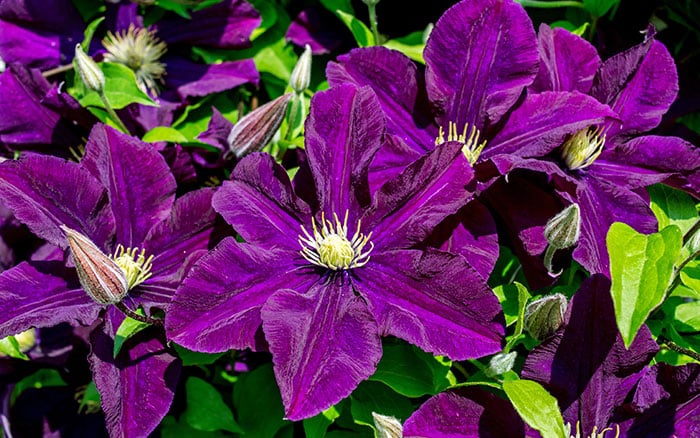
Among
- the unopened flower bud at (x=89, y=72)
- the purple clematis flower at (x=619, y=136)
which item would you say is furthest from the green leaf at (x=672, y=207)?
the unopened flower bud at (x=89, y=72)

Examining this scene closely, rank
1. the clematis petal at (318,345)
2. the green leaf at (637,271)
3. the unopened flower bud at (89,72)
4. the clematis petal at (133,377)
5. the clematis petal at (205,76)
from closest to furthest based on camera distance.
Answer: the green leaf at (637,271), the clematis petal at (318,345), the clematis petal at (133,377), the unopened flower bud at (89,72), the clematis petal at (205,76)

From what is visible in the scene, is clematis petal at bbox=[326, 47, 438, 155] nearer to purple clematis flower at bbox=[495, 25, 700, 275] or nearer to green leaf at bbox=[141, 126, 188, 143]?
purple clematis flower at bbox=[495, 25, 700, 275]

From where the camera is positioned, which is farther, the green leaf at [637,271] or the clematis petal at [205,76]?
the clematis petal at [205,76]

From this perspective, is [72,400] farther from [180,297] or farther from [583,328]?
[583,328]

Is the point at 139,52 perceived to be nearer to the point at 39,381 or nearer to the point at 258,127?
the point at 258,127

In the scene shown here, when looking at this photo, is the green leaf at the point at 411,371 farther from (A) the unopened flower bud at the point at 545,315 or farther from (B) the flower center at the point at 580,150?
(B) the flower center at the point at 580,150

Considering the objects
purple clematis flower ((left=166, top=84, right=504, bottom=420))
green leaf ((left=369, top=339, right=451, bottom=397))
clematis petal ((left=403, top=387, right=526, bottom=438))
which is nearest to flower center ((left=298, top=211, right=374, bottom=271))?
purple clematis flower ((left=166, top=84, right=504, bottom=420))

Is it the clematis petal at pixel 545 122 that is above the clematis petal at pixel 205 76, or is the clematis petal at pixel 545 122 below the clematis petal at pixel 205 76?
above
